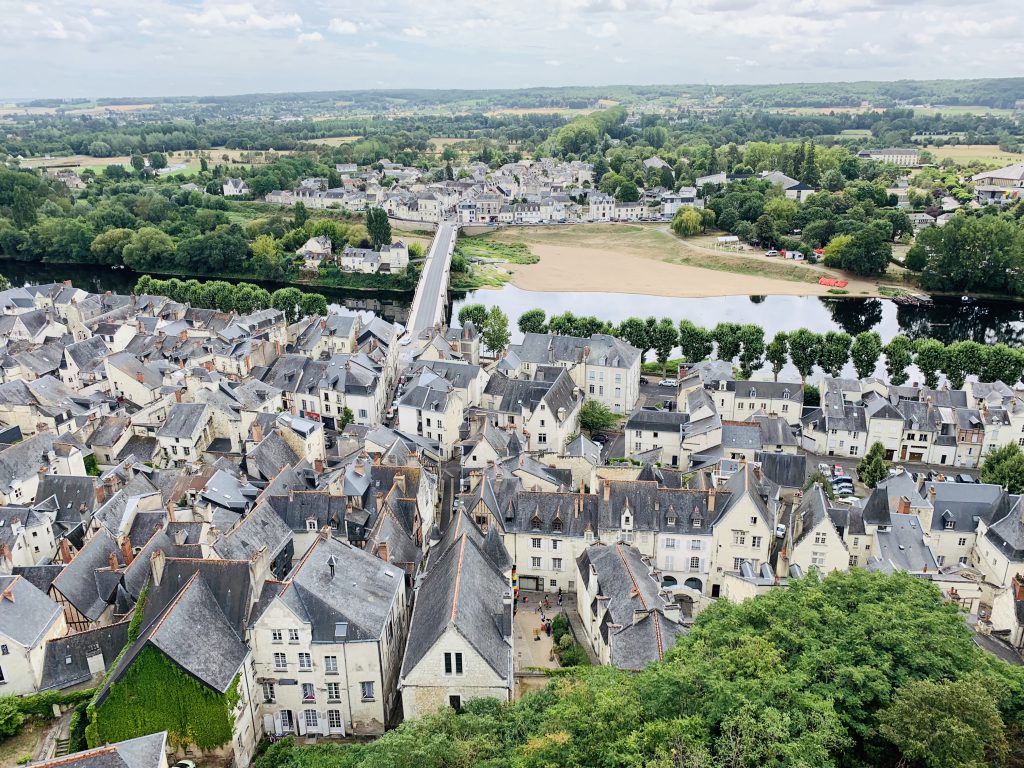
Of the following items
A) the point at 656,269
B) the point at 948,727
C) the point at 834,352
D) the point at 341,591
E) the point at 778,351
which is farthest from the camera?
the point at 656,269

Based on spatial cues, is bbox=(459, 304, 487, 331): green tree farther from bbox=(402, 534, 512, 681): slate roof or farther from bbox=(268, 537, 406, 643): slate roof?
bbox=(268, 537, 406, 643): slate roof

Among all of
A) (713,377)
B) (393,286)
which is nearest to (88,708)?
(713,377)

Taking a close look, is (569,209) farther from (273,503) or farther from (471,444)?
(273,503)

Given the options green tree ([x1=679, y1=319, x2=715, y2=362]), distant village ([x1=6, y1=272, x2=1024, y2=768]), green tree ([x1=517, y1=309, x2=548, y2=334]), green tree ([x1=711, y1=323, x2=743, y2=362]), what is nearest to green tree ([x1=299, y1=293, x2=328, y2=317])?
distant village ([x1=6, y1=272, x2=1024, y2=768])

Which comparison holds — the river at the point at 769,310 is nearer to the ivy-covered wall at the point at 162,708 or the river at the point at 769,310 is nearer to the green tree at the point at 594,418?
the green tree at the point at 594,418

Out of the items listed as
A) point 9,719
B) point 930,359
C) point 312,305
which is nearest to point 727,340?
point 930,359

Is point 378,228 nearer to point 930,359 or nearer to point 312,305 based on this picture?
point 312,305

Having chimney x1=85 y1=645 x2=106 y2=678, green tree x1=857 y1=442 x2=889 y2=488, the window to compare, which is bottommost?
green tree x1=857 y1=442 x2=889 y2=488
